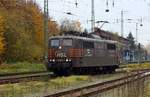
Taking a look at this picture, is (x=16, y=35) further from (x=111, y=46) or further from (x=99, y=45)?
(x=99, y=45)

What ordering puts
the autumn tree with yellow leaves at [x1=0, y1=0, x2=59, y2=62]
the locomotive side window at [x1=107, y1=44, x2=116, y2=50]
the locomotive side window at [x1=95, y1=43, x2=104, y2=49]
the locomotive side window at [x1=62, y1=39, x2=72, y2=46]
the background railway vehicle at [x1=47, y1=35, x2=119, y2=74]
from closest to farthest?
the background railway vehicle at [x1=47, y1=35, x2=119, y2=74] < the locomotive side window at [x1=62, y1=39, x2=72, y2=46] < the locomotive side window at [x1=95, y1=43, x2=104, y2=49] < the locomotive side window at [x1=107, y1=44, x2=116, y2=50] < the autumn tree with yellow leaves at [x1=0, y1=0, x2=59, y2=62]

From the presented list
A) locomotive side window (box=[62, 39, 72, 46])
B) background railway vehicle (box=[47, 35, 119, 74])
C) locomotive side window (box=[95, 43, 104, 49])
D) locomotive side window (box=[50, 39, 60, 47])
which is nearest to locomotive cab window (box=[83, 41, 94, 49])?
background railway vehicle (box=[47, 35, 119, 74])

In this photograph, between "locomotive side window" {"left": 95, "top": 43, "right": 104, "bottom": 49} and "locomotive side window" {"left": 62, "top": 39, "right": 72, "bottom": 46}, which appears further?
"locomotive side window" {"left": 95, "top": 43, "right": 104, "bottom": 49}

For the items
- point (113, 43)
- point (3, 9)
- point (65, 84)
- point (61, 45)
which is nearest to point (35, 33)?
point (3, 9)

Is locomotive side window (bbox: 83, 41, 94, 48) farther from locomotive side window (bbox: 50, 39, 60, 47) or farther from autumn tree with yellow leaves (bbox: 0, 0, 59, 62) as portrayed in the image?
autumn tree with yellow leaves (bbox: 0, 0, 59, 62)

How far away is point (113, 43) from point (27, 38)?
83.0ft

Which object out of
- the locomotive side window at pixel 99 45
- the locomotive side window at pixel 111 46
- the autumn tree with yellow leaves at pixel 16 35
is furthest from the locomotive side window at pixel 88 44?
the autumn tree with yellow leaves at pixel 16 35

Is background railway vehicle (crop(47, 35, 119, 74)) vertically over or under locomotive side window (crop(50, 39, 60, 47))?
under

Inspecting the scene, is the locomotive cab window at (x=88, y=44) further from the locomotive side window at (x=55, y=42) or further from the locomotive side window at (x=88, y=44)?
the locomotive side window at (x=55, y=42)

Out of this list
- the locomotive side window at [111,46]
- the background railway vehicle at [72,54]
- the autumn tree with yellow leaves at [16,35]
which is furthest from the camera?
the autumn tree with yellow leaves at [16,35]

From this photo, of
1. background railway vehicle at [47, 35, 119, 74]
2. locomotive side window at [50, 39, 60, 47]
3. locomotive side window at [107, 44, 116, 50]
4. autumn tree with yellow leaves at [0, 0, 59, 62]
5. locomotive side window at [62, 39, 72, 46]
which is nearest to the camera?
background railway vehicle at [47, 35, 119, 74]

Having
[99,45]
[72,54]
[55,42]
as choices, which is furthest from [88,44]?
[55,42]

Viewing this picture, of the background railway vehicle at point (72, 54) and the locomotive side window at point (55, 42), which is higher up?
the locomotive side window at point (55, 42)

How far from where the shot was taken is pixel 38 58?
229 ft
